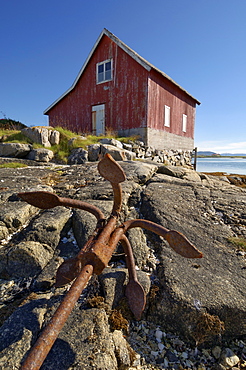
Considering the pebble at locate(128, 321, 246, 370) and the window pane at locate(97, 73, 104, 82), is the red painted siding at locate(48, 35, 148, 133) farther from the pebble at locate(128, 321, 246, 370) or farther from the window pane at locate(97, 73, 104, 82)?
the pebble at locate(128, 321, 246, 370)

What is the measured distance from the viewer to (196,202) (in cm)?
341

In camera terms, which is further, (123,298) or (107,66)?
(107,66)

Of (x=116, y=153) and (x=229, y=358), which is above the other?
(x=116, y=153)

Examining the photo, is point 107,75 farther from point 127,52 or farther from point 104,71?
point 127,52

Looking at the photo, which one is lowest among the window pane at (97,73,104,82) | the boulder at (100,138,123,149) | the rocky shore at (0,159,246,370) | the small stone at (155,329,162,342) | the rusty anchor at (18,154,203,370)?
the small stone at (155,329,162,342)

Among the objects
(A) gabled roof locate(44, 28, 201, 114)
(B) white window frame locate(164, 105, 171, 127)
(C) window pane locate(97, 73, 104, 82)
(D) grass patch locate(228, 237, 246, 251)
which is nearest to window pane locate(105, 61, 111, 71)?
(C) window pane locate(97, 73, 104, 82)

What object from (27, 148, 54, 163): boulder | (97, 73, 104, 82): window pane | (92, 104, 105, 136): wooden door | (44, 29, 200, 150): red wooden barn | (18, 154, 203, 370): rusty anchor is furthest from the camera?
(92, 104, 105, 136): wooden door

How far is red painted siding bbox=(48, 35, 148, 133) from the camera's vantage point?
11.7m

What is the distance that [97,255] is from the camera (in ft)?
4.12

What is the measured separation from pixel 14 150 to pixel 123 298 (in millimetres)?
7799

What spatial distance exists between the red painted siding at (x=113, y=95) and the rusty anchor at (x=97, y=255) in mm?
10686

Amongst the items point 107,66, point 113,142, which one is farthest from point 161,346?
point 107,66

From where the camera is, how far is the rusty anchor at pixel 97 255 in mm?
911

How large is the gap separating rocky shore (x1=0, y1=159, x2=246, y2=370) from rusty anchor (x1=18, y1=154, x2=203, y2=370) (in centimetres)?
19
